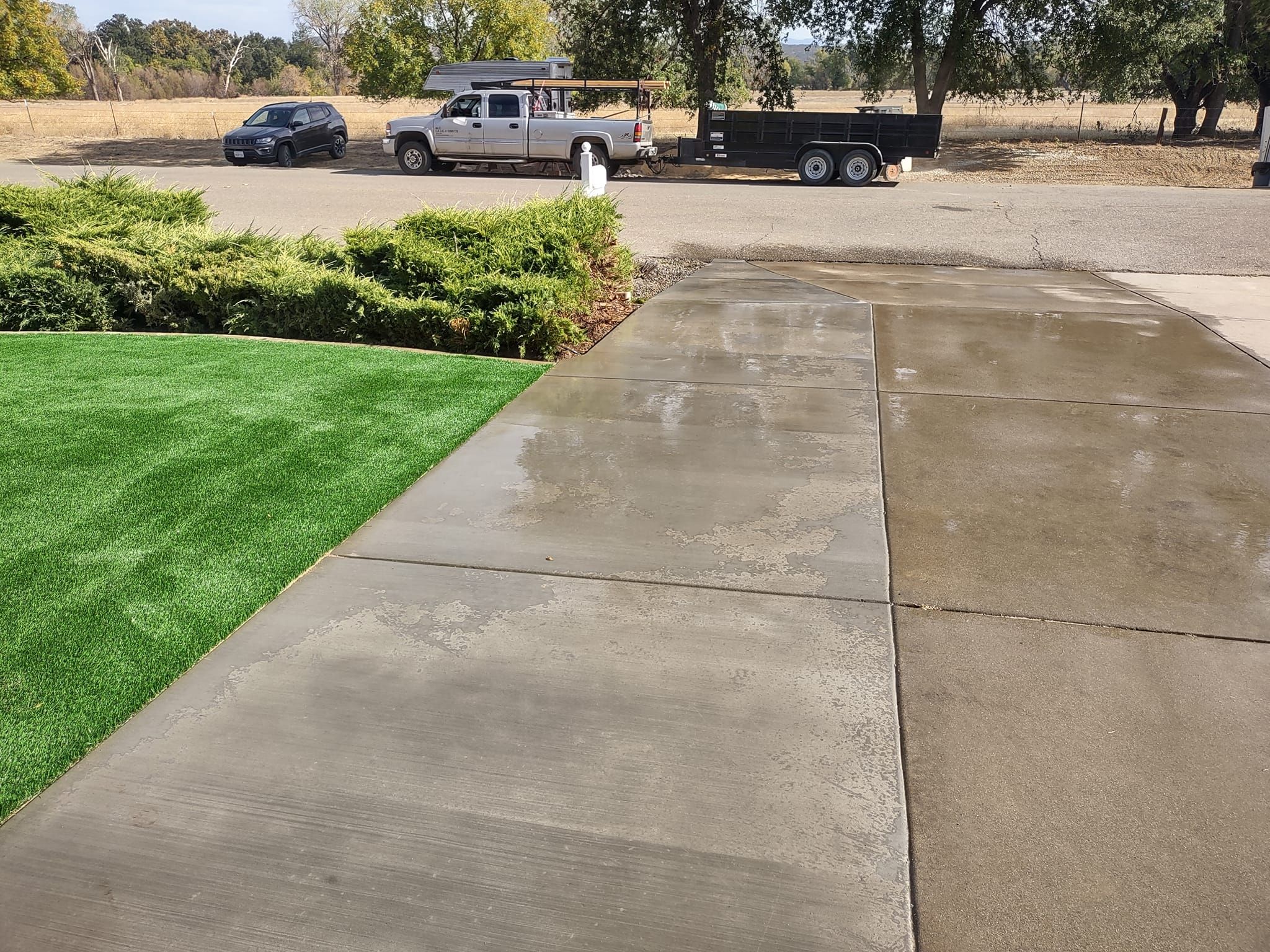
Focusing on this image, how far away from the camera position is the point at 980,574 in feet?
Answer: 13.6

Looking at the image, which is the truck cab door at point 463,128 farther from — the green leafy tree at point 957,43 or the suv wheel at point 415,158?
the green leafy tree at point 957,43

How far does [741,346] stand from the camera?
25.8ft

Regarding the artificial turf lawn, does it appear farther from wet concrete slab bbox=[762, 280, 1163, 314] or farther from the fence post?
the fence post

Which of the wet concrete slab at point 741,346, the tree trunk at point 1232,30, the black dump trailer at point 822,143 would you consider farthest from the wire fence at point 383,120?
the wet concrete slab at point 741,346

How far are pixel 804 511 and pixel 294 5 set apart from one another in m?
95.6

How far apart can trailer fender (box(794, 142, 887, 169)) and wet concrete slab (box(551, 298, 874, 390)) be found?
11892mm

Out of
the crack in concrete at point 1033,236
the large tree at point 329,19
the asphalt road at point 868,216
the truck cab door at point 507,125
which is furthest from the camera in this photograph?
the large tree at point 329,19

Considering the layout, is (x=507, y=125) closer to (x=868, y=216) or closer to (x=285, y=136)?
(x=285, y=136)

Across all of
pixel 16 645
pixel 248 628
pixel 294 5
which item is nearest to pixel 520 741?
pixel 248 628

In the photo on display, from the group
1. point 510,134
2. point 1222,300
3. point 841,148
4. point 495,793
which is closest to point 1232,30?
point 841,148

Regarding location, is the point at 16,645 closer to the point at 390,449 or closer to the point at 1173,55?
the point at 390,449

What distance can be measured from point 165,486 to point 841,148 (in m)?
18.0

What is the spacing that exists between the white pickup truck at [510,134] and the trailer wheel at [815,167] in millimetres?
3418

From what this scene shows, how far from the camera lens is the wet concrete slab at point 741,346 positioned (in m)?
7.08
